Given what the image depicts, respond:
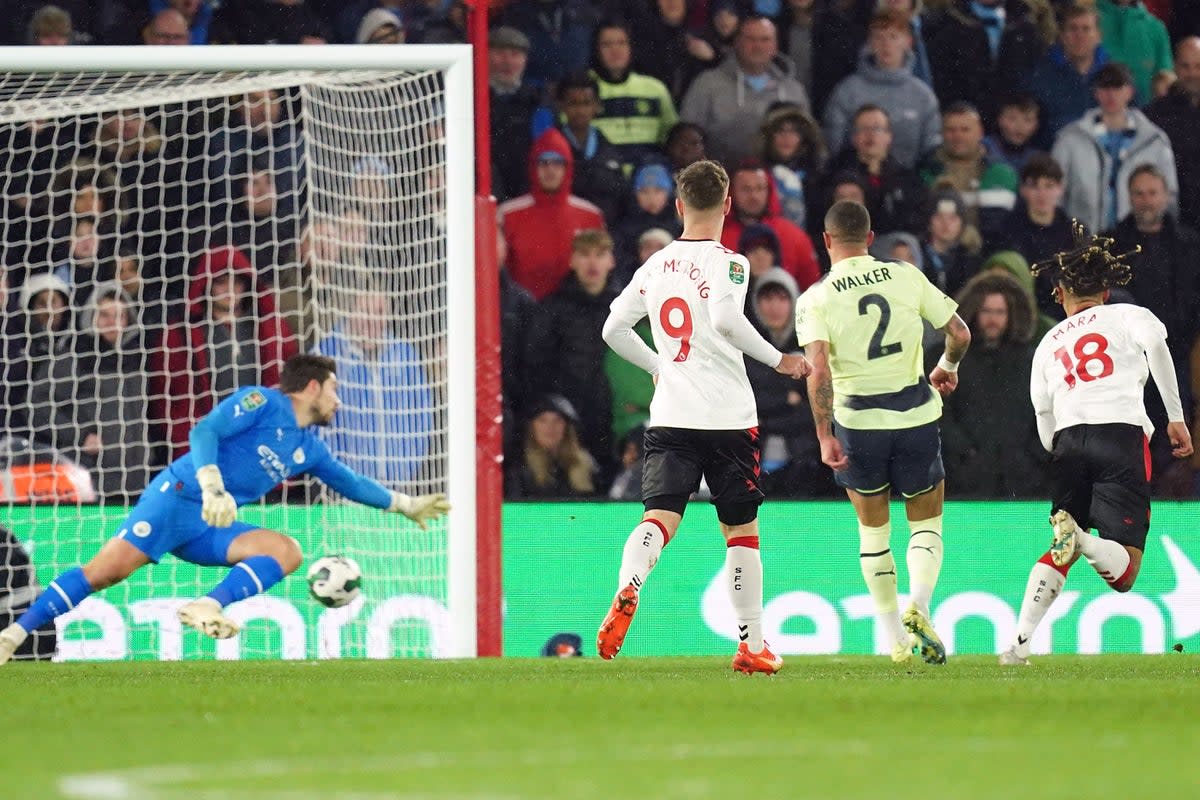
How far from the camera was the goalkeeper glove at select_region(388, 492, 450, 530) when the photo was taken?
901 centimetres

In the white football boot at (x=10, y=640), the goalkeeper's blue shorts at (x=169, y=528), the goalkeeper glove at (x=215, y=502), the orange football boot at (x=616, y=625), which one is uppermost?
the goalkeeper glove at (x=215, y=502)

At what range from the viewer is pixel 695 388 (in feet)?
24.4

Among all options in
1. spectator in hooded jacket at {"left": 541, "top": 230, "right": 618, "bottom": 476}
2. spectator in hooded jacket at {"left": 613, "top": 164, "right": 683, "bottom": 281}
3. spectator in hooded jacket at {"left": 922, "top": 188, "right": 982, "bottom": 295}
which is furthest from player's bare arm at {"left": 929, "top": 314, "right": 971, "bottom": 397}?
spectator in hooded jacket at {"left": 613, "top": 164, "right": 683, "bottom": 281}

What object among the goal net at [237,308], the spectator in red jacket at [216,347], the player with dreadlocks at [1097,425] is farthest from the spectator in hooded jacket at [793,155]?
the player with dreadlocks at [1097,425]

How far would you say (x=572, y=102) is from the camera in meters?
12.8

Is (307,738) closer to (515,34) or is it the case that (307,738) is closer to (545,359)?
(545,359)

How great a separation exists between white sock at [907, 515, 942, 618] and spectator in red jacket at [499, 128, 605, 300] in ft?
14.2

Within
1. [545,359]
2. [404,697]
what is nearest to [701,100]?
[545,359]

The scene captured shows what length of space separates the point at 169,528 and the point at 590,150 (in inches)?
197

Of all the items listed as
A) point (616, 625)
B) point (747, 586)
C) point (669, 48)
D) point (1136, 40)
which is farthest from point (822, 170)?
point (616, 625)

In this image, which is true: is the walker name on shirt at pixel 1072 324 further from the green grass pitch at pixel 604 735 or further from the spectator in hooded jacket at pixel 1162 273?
the spectator in hooded jacket at pixel 1162 273

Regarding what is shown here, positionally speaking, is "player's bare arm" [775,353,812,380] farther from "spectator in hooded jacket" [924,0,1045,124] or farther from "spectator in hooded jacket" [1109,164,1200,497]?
"spectator in hooded jacket" [924,0,1045,124]

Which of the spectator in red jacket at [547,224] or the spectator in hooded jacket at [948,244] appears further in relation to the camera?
the spectator in hooded jacket at [948,244]

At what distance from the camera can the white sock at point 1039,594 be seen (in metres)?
8.35
